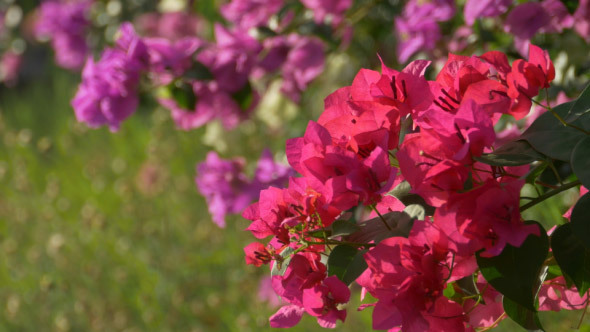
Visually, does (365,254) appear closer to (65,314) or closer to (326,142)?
(326,142)

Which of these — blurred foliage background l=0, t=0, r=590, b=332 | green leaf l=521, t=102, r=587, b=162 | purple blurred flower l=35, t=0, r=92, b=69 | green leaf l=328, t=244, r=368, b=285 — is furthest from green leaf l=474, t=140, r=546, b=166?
purple blurred flower l=35, t=0, r=92, b=69

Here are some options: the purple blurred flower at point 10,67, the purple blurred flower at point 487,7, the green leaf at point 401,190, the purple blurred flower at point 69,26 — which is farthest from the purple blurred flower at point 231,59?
the purple blurred flower at point 10,67

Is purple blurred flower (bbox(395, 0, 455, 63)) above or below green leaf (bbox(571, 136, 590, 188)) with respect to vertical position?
below

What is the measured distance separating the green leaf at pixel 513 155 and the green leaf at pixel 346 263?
10 centimetres

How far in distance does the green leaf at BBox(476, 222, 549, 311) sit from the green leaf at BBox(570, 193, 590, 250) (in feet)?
0.06

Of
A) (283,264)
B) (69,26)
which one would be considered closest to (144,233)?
(69,26)

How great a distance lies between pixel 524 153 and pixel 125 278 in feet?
4.65

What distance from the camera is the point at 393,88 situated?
448 mm

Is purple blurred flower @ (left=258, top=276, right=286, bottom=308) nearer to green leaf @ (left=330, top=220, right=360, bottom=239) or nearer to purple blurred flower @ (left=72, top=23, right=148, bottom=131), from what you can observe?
purple blurred flower @ (left=72, top=23, right=148, bottom=131)

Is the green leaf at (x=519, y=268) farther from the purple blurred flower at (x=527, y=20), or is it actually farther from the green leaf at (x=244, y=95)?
the green leaf at (x=244, y=95)

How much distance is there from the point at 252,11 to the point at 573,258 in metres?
0.79

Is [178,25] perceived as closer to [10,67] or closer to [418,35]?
[10,67]

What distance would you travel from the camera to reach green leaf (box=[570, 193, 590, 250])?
0.38 metres

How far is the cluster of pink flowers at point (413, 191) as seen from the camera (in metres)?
0.38
